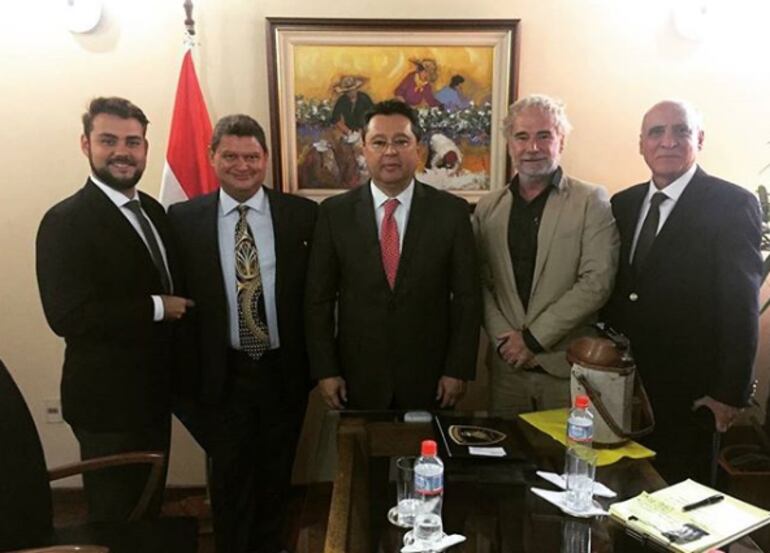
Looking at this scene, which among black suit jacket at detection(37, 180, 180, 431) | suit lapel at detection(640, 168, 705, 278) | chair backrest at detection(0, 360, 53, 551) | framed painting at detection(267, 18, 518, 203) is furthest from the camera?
framed painting at detection(267, 18, 518, 203)

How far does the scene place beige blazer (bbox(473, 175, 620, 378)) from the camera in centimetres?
200

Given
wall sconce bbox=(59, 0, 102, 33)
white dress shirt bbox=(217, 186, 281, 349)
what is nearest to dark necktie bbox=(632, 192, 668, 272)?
white dress shirt bbox=(217, 186, 281, 349)

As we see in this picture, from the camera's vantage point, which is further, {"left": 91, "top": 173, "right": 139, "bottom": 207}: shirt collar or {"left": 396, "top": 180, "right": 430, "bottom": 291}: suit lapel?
{"left": 396, "top": 180, "right": 430, "bottom": 291}: suit lapel

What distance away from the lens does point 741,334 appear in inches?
75.5

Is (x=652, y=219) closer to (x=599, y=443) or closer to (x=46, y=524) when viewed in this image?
(x=599, y=443)

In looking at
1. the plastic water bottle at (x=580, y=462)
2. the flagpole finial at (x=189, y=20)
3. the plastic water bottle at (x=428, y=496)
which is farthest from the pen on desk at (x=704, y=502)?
the flagpole finial at (x=189, y=20)

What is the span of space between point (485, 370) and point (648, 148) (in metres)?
1.21

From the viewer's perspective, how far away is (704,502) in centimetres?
127

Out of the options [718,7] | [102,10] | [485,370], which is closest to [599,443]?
[485,370]

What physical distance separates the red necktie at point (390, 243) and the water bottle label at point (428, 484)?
0.89 metres

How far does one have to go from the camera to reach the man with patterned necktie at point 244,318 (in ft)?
6.82

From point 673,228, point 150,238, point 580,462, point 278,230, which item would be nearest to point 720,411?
point 673,228

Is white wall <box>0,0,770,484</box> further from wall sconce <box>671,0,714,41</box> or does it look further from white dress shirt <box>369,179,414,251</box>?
white dress shirt <box>369,179,414,251</box>

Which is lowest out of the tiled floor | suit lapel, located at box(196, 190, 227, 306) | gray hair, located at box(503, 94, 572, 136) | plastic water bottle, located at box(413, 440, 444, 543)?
the tiled floor
